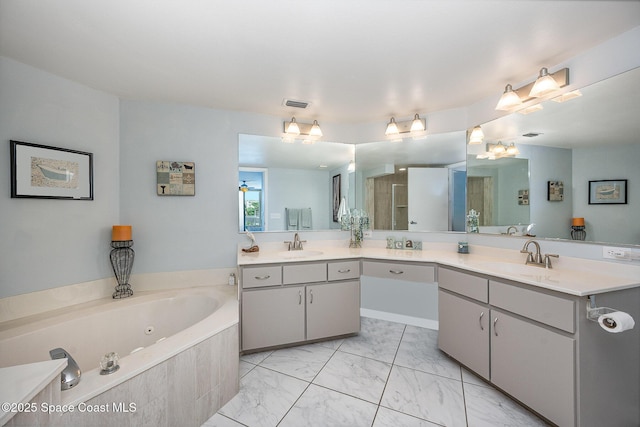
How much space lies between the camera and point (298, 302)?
2.41 metres

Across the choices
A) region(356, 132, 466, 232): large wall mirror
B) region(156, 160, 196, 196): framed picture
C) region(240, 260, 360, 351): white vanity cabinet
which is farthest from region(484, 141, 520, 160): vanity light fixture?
region(156, 160, 196, 196): framed picture

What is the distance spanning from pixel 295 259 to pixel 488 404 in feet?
5.47

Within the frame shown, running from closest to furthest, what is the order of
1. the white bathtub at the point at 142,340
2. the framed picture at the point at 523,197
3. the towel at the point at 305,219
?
the white bathtub at the point at 142,340 < the framed picture at the point at 523,197 < the towel at the point at 305,219

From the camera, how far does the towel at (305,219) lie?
304cm

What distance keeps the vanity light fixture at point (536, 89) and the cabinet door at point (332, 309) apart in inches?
77.3

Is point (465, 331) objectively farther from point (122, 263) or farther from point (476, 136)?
point (122, 263)

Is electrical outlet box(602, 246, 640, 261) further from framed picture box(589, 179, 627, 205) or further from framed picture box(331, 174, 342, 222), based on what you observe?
framed picture box(331, 174, 342, 222)

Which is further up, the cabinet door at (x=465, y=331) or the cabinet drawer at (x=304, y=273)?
the cabinet drawer at (x=304, y=273)

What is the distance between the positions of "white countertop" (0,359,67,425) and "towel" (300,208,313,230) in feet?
7.22

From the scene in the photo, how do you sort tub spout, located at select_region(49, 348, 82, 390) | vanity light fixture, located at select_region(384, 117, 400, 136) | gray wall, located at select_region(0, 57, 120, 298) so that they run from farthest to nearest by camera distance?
vanity light fixture, located at select_region(384, 117, 400, 136) → gray wall, located at select_region(0, 57, 120, 298) → tub spout, located at select_region(49, 348, 82, 390)

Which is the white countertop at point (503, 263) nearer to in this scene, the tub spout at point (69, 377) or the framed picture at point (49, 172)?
the tub spout at point (69, 377)

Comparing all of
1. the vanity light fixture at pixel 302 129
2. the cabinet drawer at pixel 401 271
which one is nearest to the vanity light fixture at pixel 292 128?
the vanity light fixture at pixel 302 129

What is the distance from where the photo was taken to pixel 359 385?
1935mm

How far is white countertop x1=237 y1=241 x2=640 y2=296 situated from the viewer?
4.87ft
